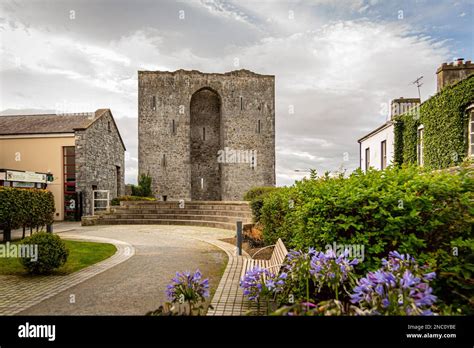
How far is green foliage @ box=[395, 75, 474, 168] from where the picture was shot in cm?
1249

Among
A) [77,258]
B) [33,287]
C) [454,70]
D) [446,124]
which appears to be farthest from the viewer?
[454,70]

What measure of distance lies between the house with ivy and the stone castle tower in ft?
43.5

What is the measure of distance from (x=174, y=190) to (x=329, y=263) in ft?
90.2

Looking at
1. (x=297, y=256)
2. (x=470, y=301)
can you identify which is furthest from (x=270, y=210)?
(x=470, y=301)

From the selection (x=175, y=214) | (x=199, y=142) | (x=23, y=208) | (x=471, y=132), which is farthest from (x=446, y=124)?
(x=199, y=142)

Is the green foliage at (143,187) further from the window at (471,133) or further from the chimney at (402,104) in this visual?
the window at (471,133)

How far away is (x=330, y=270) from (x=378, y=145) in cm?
2052

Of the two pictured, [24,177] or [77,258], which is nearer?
[77,258]

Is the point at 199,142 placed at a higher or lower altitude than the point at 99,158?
higher

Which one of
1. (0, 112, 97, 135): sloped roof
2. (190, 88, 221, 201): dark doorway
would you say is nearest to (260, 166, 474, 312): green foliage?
(0, 112, 97, 135): sloped roof

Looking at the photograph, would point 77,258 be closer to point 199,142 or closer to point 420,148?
point 420,148

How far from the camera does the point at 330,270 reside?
2656 millimetres
